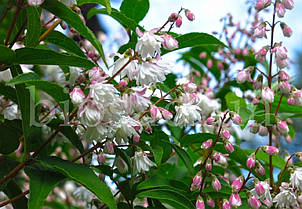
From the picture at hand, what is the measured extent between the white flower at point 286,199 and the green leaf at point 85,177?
1.33 ft

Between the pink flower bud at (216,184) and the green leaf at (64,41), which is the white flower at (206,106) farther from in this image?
the green leaf at (64,41)

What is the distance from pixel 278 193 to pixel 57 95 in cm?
→ 58

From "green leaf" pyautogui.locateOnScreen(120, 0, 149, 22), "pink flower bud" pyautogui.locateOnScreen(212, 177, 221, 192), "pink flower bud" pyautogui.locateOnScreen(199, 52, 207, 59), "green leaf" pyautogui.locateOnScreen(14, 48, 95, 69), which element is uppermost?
"green leaf" pyautogui.locateOnScreen(120, 0, 149, 22)

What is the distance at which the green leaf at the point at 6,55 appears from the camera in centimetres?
75

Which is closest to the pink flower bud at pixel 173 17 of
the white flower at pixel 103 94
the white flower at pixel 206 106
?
the white flower at pixel 103 94

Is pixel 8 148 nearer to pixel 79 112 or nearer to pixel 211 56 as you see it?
pixel 79 112

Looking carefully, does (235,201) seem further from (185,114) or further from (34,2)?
Result: (34,2)

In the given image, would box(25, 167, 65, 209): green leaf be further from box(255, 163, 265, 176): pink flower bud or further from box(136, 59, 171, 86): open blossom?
box(255, 163, 265, 176): pink flower bud

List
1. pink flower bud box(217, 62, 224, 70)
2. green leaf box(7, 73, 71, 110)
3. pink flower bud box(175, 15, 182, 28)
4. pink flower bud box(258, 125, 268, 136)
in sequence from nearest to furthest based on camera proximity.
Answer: green leaf box(7, 73, 71, 110)
pink flower bud box(175, 15, 182, 28)
pink flower bud box(258, 125, 268, 136)
pink flower bud box(217, 62, 224, 70)

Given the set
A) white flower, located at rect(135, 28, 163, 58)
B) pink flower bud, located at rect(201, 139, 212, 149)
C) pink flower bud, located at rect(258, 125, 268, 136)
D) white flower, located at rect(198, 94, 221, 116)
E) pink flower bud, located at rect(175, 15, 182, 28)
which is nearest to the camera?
white flower, located at rect(135, 28, 163, 58)

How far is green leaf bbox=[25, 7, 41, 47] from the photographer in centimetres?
80

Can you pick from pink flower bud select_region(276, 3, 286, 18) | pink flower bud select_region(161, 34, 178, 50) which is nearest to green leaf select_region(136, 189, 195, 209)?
pink flower bud select_region(161, 34, 178, 50)

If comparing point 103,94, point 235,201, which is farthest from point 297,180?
point 103,94

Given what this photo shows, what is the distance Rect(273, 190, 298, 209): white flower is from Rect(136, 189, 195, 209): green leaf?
0.22 meters
